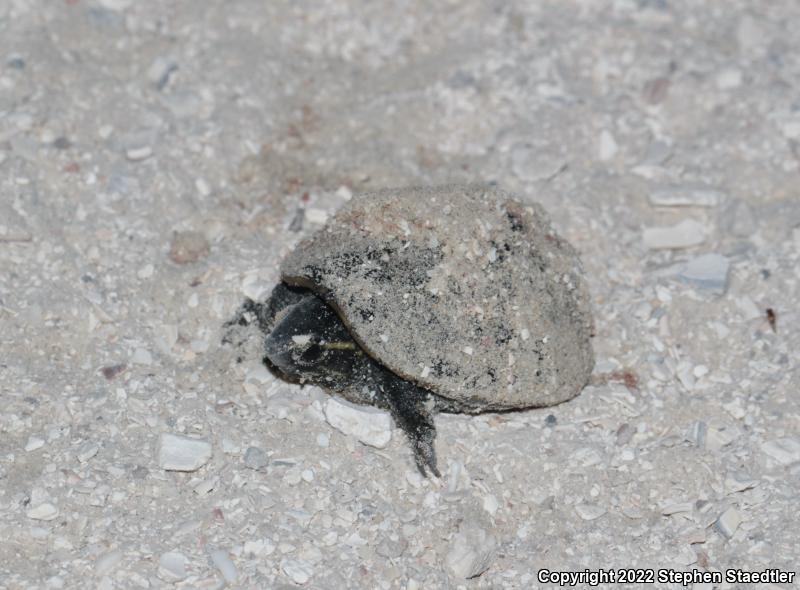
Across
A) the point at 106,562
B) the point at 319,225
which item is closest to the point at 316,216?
the point at 319,225

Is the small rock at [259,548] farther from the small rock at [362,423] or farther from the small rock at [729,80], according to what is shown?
the small rock at [729,80]

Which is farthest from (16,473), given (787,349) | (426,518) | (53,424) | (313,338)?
(787,349)

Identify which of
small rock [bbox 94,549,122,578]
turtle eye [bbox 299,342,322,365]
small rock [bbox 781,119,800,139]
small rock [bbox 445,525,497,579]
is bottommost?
small rock [bbox 445,525,497,579]

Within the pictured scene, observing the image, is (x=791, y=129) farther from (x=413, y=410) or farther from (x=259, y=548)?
(x=259, y=548)

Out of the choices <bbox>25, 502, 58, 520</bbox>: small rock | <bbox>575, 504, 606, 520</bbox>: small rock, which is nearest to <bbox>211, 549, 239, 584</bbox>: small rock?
<bbox>25, 502, 58, 520</bbox>: small rock

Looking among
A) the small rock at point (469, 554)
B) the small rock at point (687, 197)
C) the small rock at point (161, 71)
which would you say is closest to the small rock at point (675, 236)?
the small rock at point (687, 197)

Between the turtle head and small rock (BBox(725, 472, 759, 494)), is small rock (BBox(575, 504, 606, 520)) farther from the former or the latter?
the turtle head

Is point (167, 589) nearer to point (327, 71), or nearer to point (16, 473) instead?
point (16, 473)
